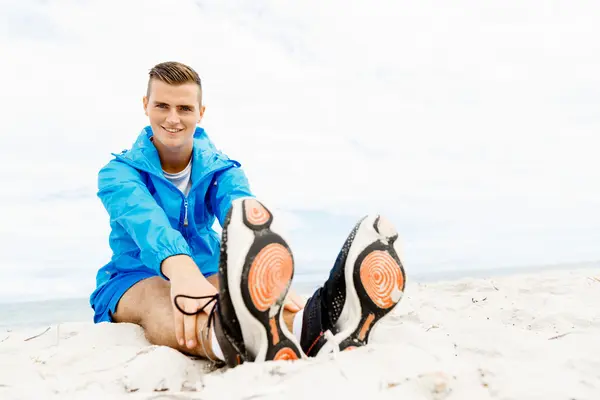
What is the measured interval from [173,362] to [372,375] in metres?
0.64

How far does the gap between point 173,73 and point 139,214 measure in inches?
25.2

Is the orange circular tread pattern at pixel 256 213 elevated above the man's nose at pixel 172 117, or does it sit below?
below

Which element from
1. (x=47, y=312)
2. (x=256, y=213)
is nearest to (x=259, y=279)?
(x=256, y=213)

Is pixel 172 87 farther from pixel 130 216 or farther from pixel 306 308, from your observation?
pixel 306 308

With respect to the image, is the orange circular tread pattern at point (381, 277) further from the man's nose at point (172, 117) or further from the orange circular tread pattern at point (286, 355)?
the man's nose at point (172, 117)

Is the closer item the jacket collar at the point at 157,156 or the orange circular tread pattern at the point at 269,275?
the orange circular tread pattern at the point at 269,275

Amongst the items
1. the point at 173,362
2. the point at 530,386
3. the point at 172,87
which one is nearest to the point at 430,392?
the point at 530,386

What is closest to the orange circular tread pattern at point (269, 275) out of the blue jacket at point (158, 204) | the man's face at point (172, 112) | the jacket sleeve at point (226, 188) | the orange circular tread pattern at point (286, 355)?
the orange circular tread pattern at point (286, 355)

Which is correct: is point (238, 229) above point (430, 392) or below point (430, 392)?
above

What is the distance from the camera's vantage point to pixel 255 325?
1290 millimetres

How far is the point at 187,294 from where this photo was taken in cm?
159

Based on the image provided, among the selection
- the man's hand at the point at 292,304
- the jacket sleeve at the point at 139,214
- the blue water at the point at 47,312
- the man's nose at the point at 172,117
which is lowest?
the blue water at the point at 47,312

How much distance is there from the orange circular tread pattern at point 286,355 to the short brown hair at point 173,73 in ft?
4.08

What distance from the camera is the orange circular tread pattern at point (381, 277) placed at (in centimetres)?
141
